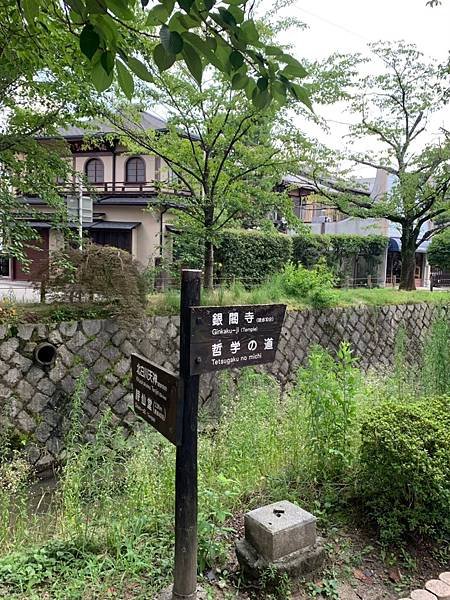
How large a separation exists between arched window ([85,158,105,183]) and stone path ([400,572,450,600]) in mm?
18331

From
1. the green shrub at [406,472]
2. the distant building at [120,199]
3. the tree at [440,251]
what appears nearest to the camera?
the green shrub at [406,472]

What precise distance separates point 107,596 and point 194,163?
7361 millimetres

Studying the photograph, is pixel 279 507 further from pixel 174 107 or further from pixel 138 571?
pixel 174 107

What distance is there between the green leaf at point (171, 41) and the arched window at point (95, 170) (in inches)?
729

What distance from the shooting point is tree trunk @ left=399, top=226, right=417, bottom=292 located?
1429 cm

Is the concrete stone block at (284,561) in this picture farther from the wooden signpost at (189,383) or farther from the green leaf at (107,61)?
the green leaf at (107,61)

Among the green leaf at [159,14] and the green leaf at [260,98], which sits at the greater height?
the green leaf at [159,14]

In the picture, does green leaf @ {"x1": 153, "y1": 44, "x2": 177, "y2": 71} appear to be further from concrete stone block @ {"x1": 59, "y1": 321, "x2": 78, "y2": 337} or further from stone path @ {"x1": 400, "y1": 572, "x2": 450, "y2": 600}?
concrete stone block @ {"x1": 59, "y1": 321, "x2": 78, "y2": 337}

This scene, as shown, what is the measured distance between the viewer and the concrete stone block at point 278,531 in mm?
2395

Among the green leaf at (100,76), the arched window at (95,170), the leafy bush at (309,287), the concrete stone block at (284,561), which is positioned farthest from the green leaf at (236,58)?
the arched window at (95,170)

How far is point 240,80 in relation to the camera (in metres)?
1.59

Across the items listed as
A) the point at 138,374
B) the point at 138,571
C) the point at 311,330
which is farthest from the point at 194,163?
the point at 138,571

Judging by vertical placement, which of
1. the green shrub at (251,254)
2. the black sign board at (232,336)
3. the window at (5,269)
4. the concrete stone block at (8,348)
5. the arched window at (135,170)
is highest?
the arched window at (135,170)

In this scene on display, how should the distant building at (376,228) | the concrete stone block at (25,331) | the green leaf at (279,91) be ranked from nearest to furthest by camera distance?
1. the green leaf at (279,91)
2. the concrete stone block at (25,331)
3. the distant building at (376,228)
